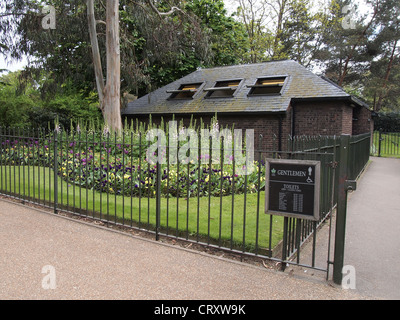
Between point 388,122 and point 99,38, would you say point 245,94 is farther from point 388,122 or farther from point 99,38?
point 388,122

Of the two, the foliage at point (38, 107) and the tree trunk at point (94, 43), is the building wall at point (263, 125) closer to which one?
the tree trunk at point (94, 43)

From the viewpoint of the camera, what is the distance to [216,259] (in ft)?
14.1

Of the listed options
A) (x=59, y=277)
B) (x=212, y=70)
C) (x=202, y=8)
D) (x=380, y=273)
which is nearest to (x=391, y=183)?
(x=380, y=273)

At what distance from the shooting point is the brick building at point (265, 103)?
14.3 m

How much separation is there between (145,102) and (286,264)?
17193 millimetres

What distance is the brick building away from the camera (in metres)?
14.3

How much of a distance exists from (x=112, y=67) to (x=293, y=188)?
12.9 m

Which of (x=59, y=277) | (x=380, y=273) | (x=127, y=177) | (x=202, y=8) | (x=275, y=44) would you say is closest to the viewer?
(x=59, y=277)

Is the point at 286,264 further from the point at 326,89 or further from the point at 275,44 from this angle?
the point at 275,44

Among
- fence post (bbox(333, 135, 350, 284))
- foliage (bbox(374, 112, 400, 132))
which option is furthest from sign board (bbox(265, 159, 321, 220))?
foliage (bbox(374, 112, 400, 132))

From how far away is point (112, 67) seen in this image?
1480cm

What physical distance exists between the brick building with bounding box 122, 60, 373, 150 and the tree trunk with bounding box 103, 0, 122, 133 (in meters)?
3.26

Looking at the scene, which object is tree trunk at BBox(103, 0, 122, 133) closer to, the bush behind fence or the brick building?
the brick building

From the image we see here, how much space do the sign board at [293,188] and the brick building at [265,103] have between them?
10072 millimetres
